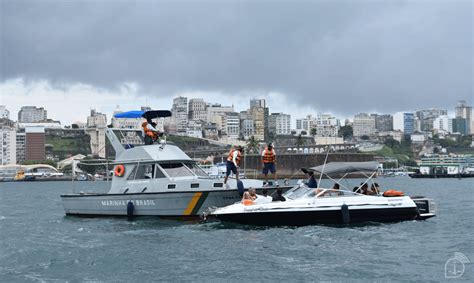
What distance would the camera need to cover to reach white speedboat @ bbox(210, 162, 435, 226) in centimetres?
2669

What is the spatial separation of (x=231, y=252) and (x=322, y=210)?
18.7 feet

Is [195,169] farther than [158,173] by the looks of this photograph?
Yes

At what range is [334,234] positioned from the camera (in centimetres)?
2508

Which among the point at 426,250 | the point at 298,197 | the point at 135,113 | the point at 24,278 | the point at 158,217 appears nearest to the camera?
the point at 24,278

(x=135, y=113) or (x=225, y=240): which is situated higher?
(x=135, y=113)

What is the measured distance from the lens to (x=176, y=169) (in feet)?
105

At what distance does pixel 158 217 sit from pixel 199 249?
8134 mm

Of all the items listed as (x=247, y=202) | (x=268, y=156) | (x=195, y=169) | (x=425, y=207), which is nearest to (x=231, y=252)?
(x=247, y=202)

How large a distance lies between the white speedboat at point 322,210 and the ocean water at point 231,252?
14.6 inches

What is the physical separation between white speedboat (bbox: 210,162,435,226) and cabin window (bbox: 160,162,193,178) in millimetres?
4345

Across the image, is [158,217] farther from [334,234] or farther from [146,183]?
[334,234]

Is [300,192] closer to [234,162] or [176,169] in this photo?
[234,162]

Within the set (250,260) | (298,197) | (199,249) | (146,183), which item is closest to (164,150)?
(146,183)

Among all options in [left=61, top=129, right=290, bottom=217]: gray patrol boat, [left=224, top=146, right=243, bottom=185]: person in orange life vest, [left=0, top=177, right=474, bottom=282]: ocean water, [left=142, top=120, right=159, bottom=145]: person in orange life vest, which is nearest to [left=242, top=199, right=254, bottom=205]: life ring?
[left=0, top=177, right=474, bottom=282]: ocean water
